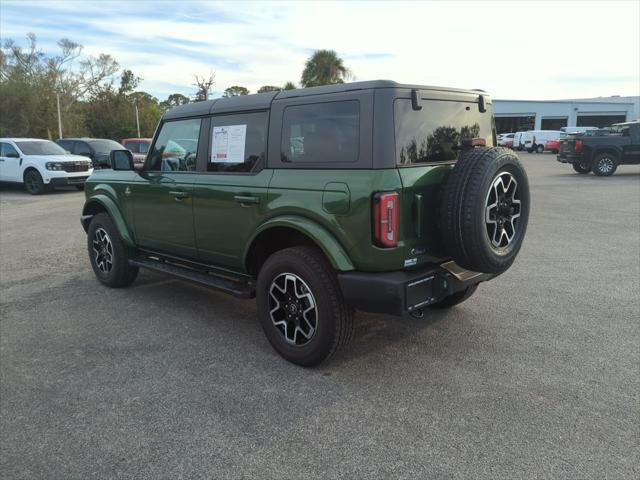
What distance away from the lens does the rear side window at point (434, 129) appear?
3.38 metres

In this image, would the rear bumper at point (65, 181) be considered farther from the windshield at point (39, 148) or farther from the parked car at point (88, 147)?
the parked car at point (88, 147)

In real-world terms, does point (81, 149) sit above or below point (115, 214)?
above

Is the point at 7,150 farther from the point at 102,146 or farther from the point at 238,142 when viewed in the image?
the point at 238,142

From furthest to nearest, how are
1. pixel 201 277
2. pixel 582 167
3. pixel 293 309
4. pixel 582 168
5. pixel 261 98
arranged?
pixel 582 168 < pixel 582 167 < pixel 201 277 < pixel 261 98 < pixel 293 309

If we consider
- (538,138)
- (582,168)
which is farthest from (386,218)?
(538,138)

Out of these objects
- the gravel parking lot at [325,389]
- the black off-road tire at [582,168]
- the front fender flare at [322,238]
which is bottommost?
the gravel parking lot at [325,389]

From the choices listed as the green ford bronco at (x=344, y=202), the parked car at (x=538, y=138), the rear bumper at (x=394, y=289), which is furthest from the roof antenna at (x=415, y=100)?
the parked car at (x=538, y=138)

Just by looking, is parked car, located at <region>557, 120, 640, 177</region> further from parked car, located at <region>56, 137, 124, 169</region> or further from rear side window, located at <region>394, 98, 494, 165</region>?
parked car, located at <region>56, 137, 124, 169</region>

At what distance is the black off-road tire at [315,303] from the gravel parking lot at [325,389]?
6.5 inches

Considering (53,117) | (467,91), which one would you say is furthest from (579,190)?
(53,117)

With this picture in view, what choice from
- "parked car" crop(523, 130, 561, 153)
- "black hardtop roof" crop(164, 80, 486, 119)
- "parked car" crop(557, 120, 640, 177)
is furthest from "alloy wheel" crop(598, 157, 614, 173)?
"parked car" crop(523, 130, 561, 153)

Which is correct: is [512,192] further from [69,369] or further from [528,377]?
[69,369]

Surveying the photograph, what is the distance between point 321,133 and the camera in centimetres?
361

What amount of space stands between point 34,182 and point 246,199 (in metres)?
14.6
